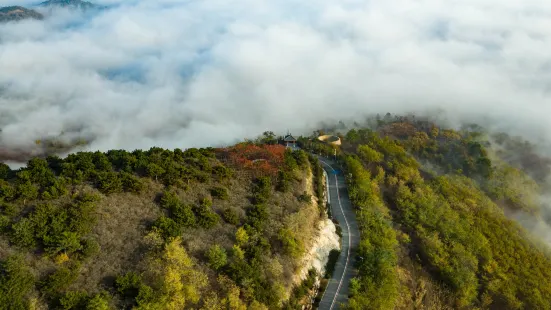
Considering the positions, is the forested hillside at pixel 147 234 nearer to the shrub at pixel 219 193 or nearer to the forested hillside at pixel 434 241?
the shrub at pixel 219 193

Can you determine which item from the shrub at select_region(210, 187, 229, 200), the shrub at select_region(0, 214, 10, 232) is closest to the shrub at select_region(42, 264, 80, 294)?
the shrub at select_region(0, 214, 10, 232)

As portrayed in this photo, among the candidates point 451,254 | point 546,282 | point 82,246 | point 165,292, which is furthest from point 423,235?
point 82,246

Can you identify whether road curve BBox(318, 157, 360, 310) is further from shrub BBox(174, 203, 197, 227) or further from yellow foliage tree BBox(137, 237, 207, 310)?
shrub BBox(174, 203, 197, 227)

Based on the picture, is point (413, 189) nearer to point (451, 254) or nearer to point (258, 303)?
point (451, 254)

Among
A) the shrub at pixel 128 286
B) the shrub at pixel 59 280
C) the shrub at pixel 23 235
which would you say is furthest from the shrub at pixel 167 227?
the shrub at pixel 23 235

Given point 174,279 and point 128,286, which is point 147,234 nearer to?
point 174,279

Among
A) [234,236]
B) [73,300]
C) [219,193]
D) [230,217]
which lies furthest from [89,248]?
[219,193]
